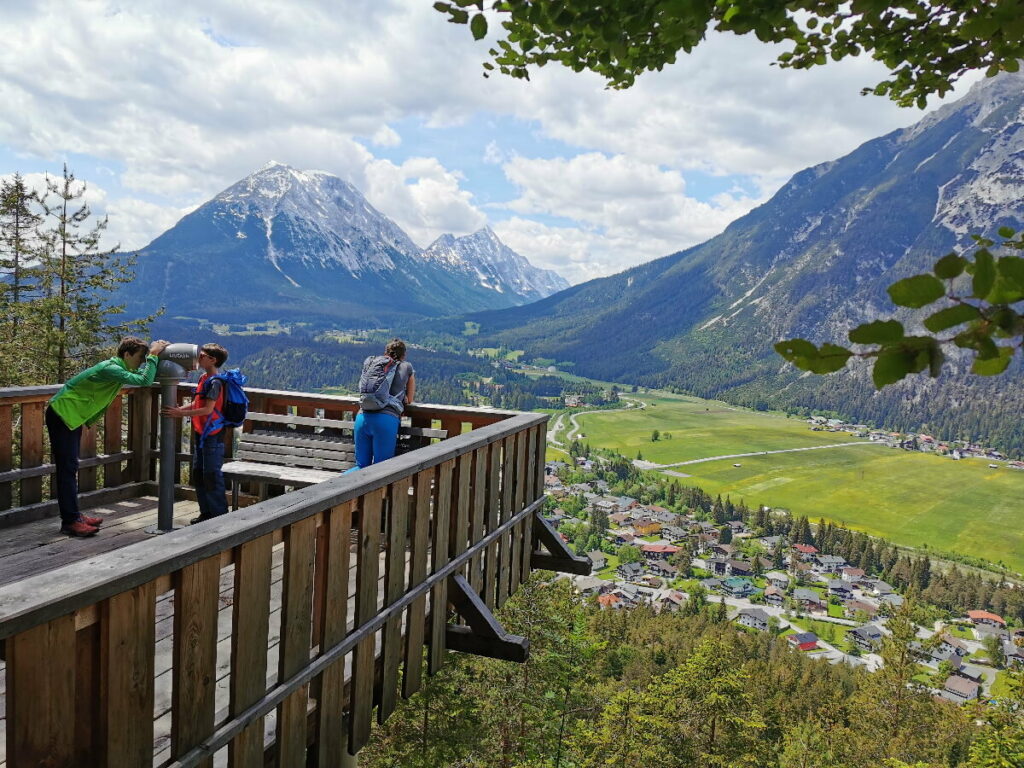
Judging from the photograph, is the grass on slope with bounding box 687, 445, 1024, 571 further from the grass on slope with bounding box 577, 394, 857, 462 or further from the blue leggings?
the blue leggings

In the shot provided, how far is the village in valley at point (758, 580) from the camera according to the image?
252 feet

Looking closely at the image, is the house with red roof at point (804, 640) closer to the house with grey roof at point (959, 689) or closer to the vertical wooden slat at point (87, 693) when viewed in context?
the house with grey roof at point (959, 689)

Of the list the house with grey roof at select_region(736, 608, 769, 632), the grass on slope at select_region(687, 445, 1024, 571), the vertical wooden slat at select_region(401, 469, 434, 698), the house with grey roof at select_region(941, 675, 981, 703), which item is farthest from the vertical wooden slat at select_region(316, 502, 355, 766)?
the grass on slope at select_region(687, 445, 1024, 571)

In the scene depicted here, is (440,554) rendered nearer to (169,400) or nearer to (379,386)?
(379,386)

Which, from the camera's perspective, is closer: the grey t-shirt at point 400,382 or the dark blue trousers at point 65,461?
the dark blue trousers at point 65,461

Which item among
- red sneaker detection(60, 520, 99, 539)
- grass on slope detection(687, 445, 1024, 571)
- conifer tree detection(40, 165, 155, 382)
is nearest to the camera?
red sneaker detection(60, 520, 99, 539)

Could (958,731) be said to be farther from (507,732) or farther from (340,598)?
(340,598)

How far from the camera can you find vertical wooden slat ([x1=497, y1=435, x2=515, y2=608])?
5141 millimetres

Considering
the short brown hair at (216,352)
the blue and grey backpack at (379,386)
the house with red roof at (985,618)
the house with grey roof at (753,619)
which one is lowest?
the house with grey roof at (753,619)

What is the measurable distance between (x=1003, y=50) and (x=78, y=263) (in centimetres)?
2685

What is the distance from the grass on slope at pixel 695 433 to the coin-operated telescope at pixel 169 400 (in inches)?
5157

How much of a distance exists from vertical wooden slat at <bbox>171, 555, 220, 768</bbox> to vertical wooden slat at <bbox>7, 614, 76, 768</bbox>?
376 mm

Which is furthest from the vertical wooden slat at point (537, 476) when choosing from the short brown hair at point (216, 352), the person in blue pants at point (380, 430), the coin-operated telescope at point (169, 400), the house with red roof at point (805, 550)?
the house with red roof at point (805, 550)

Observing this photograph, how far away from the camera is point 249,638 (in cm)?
255
